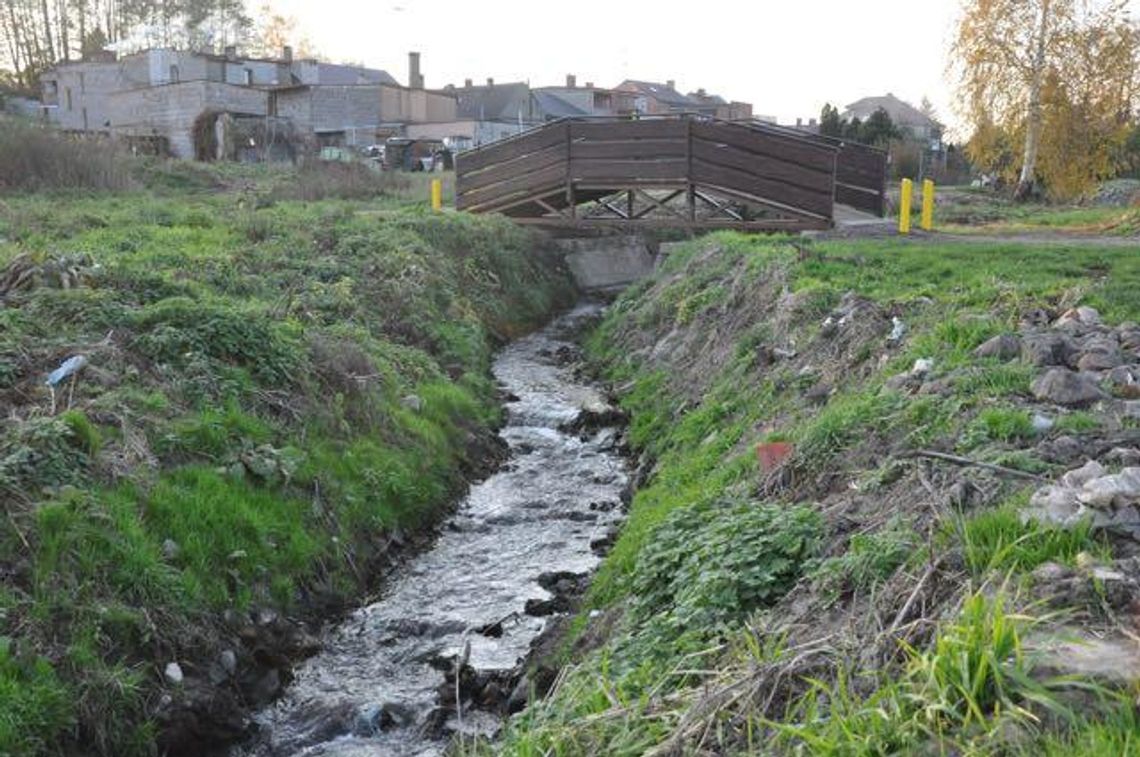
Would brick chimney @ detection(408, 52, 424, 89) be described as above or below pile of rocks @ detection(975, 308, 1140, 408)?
above

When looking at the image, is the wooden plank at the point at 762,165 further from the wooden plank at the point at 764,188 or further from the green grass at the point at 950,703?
the green grass at the point at 950,703

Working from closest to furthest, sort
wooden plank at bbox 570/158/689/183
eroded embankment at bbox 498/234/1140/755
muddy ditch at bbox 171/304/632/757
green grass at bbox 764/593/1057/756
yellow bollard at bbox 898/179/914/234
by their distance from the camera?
green grass at bbox 764/593/1057/756 < eroded embankment at bbox 498/234/1140/755 < muddy ditch at bbox 171/304/632/757 < yellow bollard at bbox 898/179/914/234 < wooden plank at bbox 570/158/689/183

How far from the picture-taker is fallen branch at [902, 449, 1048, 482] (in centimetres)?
553

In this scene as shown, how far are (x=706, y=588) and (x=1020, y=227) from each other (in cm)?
1664

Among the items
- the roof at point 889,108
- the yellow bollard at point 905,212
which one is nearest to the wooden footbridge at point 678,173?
the yellow bollard at point 905,212

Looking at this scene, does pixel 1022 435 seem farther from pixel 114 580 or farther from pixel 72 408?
pixel 72 408

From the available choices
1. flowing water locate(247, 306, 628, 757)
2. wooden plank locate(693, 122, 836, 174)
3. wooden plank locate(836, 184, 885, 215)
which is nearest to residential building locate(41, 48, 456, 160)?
wooden plank locate(693, 122, 836, 174)

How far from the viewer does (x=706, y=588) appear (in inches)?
245

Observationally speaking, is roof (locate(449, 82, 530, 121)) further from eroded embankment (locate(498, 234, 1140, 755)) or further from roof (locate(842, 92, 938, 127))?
eroded embankment (locate(498, 234, 1140, 755))

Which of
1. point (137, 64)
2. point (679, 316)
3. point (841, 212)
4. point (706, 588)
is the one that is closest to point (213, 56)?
point (137, 64)

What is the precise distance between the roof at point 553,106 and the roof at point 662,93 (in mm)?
14023

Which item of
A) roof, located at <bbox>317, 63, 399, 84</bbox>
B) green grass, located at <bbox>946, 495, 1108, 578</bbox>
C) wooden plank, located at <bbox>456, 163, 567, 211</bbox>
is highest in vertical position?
roof, located at <bbox>317, 63, 399, 84</bbox>

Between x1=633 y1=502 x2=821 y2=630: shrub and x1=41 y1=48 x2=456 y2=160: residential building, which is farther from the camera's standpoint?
x1=41 y1=48 x2=456 y2=160: residential building

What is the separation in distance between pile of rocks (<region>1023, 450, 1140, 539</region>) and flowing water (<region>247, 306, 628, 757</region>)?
3.83 m
